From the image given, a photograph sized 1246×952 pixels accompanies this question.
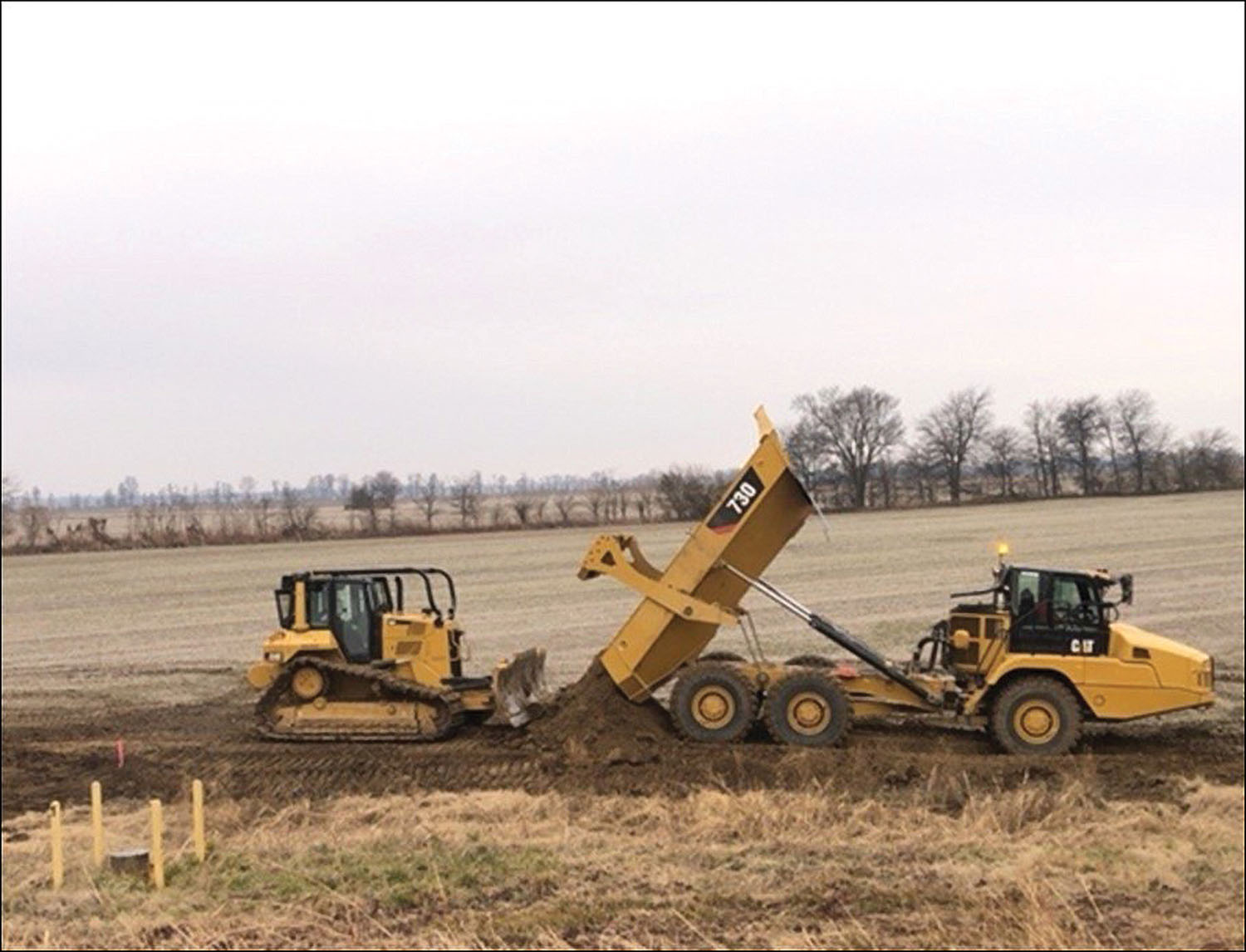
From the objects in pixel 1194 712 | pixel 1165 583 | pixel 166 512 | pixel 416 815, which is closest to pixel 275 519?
pixel 166 512

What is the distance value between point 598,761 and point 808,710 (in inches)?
93.6

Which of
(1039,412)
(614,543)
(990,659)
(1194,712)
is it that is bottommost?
(1194,712)

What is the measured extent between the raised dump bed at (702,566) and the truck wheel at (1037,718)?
3007mm

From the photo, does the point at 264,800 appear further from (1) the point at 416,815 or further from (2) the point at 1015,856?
(2) the point at 1015,856

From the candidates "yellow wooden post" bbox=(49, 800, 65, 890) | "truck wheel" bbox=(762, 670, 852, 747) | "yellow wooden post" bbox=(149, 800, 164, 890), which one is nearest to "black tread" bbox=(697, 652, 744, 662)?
"truck wheel" bbox=(762, 670, 852, 747)

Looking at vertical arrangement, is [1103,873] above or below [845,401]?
below

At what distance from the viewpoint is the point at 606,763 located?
1444 cm

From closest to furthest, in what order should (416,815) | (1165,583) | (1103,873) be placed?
(1103,873) < (416,815) < (1165,583)

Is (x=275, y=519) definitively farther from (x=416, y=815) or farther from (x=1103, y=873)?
(x=1103, y=873)

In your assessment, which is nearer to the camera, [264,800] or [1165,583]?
[264,800]

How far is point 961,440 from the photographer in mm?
18750

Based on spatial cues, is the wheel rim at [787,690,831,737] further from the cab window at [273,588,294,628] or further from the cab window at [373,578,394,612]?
the cab window at [273,588,294,628]

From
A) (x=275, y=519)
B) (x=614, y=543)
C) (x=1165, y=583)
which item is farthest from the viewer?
(x=1165, y=583)

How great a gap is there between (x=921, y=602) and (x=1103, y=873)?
15.3 m
